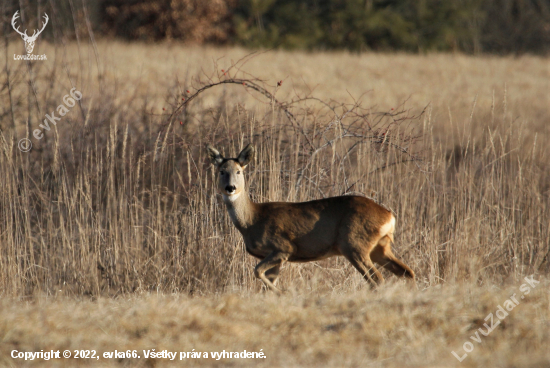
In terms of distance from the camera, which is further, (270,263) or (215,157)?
(215,157)

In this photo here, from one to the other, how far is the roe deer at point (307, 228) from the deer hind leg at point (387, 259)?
1 centimetres

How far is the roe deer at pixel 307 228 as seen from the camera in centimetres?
516

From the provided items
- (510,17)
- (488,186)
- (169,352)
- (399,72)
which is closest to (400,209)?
(488,186)

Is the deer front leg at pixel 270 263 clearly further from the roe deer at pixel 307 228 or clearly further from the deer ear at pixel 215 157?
the deer ear at pixel 215 157

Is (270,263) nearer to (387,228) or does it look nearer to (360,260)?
(360,260)

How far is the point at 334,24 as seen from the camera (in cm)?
3022

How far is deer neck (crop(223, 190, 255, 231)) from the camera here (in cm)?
535

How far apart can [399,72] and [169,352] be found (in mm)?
20334

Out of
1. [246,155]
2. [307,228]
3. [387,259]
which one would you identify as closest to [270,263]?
[307,228]

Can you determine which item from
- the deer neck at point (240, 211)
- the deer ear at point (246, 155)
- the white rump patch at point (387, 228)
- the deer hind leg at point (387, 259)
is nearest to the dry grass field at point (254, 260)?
the deer hind leg at point (387, 259)

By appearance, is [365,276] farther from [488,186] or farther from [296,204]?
[488,186]

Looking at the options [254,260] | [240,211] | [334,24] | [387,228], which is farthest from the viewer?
[334,24]

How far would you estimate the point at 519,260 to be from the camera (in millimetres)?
7207

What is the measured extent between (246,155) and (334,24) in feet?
86.1
